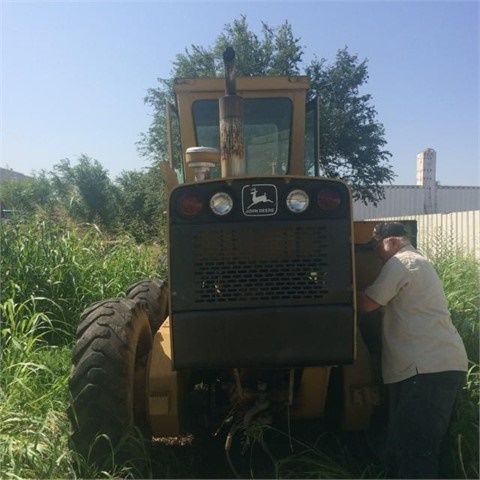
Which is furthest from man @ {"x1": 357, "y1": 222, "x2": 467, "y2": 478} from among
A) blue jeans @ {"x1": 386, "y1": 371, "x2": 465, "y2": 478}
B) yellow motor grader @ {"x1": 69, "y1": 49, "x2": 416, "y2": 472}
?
yellow motor grader @ {"x1": 69, "y1": 49, "x2": 416, "y2": 472}

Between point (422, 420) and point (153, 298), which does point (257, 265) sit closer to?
point (422, 420)

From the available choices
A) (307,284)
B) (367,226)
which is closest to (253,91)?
(367,226)

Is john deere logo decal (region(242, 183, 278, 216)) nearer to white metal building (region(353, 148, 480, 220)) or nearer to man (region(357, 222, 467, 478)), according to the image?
man (region(357, 222, 467, 478))

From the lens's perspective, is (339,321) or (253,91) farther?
(253,91)

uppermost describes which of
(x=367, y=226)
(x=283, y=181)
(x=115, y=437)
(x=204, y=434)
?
(x=283, y=181)

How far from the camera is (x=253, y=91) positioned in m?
4.41

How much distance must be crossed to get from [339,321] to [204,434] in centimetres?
174

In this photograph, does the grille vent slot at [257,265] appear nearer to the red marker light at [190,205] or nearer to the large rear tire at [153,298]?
the red marker light at [190,205]

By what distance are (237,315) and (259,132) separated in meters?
1.97

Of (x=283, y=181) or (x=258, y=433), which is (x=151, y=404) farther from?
(x=283, y=181)

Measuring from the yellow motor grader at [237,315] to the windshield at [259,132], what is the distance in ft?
Answer: 3.60

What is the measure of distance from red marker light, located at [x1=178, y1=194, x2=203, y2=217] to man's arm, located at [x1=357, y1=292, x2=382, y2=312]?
3.83 feet

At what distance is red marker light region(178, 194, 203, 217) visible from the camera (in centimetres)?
295

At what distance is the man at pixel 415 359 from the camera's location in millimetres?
3199
